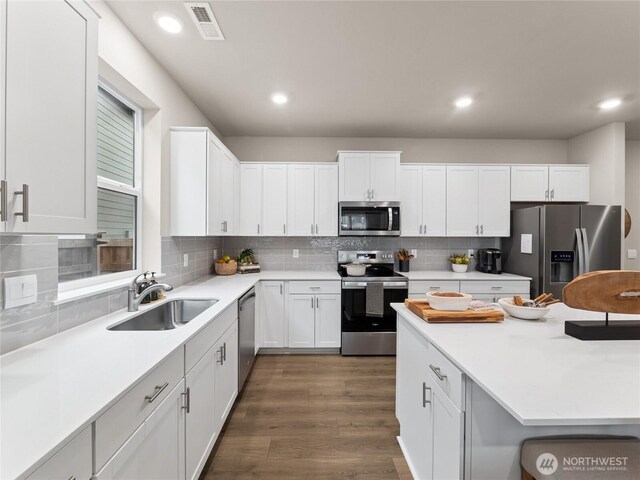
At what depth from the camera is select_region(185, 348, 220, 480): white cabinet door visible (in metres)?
1.50

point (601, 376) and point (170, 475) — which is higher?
point (601, 376)

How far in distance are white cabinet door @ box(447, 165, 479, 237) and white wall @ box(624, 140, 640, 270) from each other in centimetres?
219

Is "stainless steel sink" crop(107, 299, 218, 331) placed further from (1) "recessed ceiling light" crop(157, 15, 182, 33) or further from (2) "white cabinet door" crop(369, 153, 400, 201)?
(2) "white cabinet door" crop(369, 153, 400, 201)

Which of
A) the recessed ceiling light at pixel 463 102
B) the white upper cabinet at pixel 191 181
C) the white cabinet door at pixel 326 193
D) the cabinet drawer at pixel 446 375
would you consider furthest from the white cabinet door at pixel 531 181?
the white upper cabinet at pixel 191 181

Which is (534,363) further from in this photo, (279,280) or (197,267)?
(197,267)

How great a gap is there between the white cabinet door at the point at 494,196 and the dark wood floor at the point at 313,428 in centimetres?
215

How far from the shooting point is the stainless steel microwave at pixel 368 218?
3674mm

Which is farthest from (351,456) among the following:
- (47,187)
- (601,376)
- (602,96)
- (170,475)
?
(602,96)

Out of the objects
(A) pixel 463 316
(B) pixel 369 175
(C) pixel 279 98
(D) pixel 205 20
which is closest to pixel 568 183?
(B) pixel 369 175

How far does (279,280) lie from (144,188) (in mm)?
1643

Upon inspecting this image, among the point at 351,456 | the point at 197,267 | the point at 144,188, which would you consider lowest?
the point at 351,456

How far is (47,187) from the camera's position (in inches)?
40.0

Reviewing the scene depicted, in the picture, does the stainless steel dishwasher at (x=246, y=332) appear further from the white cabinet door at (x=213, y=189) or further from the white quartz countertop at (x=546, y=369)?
the white quartz countertop at (x=546, y=369)

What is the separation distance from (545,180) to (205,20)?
404 cm
